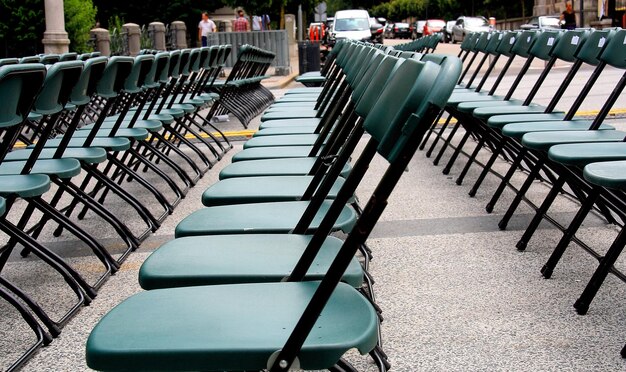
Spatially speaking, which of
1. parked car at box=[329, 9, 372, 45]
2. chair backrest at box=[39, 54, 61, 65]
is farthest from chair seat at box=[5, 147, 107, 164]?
parked car at box=[329, 9, 372, 45]

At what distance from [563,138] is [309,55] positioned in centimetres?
1611

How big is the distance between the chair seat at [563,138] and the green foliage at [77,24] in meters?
17.5

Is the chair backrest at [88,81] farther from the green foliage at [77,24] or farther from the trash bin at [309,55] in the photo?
the green foliage at [77,24]

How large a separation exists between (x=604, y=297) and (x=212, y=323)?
2.43 m

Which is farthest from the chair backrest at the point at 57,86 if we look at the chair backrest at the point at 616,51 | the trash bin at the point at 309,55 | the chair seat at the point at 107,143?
the trash bin at the point at 309,55

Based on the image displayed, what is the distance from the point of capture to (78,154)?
5320mm

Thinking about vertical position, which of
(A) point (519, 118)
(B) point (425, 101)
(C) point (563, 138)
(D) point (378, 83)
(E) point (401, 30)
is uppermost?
(B) point (425, 101)

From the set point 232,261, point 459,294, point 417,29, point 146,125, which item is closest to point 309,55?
point 146,125

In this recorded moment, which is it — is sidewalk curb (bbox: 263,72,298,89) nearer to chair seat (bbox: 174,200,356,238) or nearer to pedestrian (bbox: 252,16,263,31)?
pedestrian (bbox: 252,16,263,31)

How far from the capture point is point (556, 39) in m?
6.37

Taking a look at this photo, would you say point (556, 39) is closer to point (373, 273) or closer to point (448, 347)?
point (373, 273)

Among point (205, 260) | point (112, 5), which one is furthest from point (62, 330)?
point (112, 5)

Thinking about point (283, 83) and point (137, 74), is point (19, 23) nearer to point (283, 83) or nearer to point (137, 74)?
point (283, 83)

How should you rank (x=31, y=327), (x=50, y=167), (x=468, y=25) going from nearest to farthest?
(x=31, y=327) → (x=50, y=167) → (x=468, y=25)
